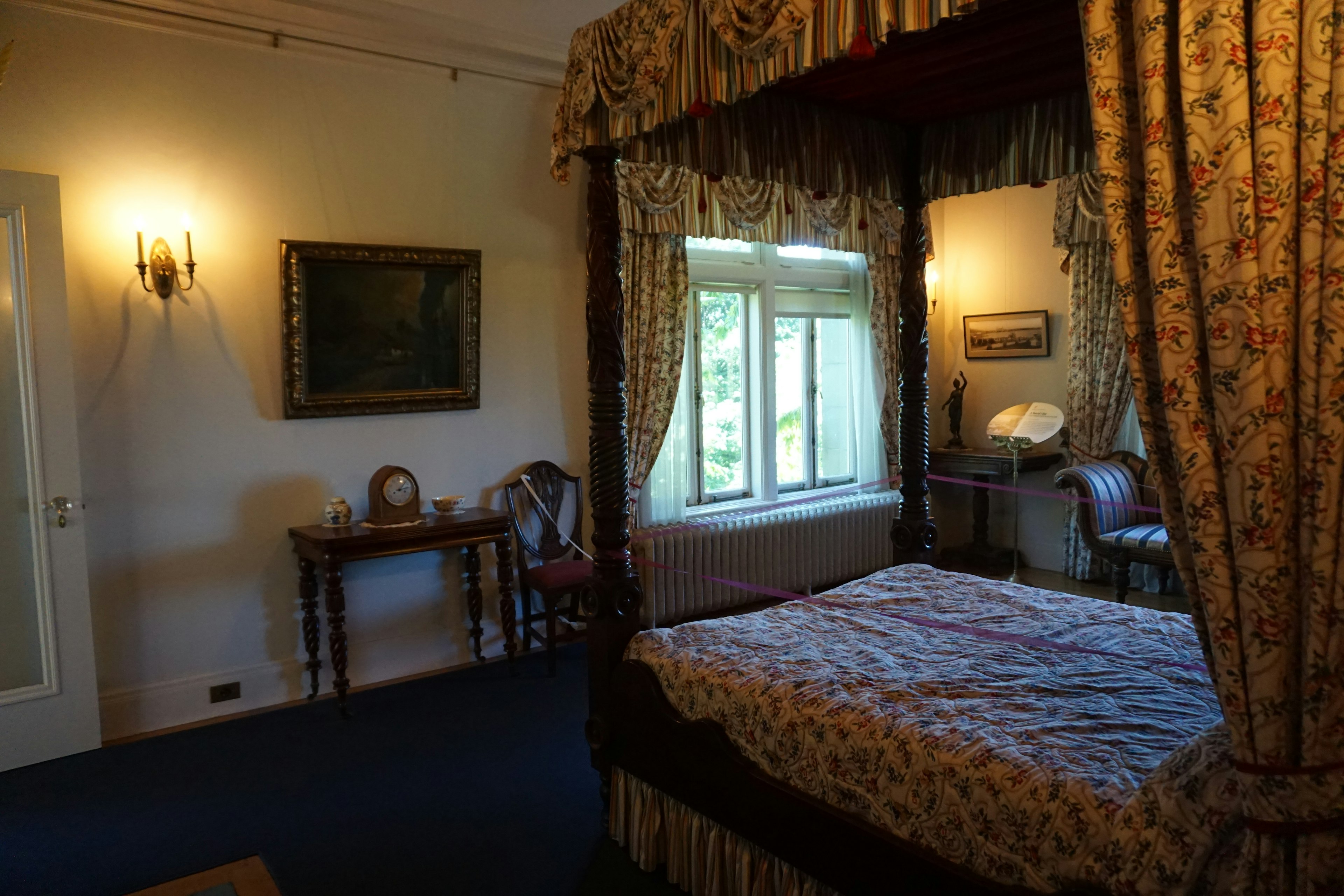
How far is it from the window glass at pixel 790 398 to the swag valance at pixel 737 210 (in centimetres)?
64

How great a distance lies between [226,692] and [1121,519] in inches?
191

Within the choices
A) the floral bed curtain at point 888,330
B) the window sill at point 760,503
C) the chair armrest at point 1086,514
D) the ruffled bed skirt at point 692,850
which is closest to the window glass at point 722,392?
the window sill at point 760,503

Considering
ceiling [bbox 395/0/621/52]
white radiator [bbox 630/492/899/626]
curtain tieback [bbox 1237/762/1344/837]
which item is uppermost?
ceiling [bbox 395/0/621/52]

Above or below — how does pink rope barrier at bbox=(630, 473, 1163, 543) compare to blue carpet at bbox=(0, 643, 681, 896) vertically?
above

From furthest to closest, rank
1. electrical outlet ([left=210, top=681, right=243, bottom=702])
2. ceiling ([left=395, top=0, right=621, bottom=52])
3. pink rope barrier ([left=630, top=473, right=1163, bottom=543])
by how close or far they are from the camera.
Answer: pink rope barrier ([left=630, top=473, right=1163, bottom=543]), ceiling ([left=395, top=0, right=621, bottom=52]), electrical outlet ([left=210, top=681, right=243, bottom=702])

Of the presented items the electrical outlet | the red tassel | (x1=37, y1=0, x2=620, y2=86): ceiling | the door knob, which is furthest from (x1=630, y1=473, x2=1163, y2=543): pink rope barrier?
the red tassel

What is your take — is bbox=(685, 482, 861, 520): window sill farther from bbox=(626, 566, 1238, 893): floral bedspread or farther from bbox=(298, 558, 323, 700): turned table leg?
bbox=(626, 566, 1238, 893): floral bedspread

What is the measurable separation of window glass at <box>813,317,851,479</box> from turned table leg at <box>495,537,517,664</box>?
2651mm

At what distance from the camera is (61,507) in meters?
3.55

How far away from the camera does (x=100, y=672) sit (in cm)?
379

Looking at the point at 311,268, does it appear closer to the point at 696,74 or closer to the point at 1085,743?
the point at 696,74

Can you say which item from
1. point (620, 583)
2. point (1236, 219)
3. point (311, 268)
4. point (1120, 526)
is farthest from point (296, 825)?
point (1120, 526)

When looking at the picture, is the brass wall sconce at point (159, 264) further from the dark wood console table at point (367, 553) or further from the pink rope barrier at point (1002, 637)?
the pink rope barrier at point (1002, 637)

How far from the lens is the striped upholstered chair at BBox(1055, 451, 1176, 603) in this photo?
4.99 meters
